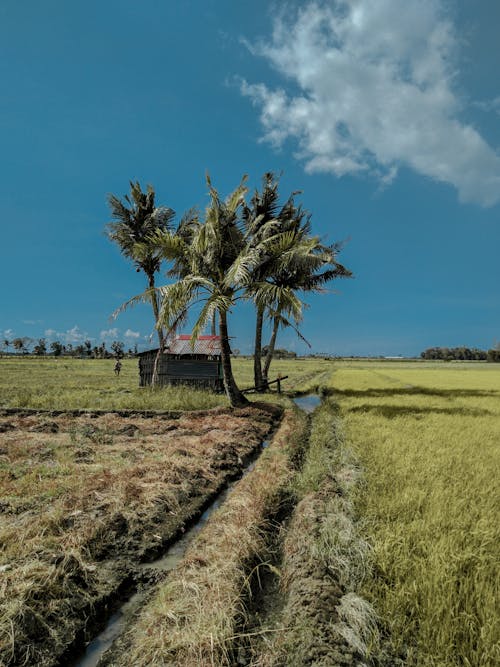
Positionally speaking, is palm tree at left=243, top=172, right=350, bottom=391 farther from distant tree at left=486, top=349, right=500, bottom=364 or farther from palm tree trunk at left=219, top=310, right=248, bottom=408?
distant tree at left=486, top=349, right=500, bottom=364

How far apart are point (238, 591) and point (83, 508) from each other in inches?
91.8

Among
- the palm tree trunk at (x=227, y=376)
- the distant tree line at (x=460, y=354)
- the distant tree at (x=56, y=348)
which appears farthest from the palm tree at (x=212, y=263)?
the distant tree line at (x=460, y=354)

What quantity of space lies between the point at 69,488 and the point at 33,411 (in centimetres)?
752

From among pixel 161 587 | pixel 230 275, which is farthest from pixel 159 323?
pixel 161 587

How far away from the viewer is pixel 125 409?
11914mm

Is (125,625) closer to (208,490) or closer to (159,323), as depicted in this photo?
(208,490)

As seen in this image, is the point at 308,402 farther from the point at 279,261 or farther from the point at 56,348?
the point at 56,348

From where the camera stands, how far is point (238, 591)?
3.05 metres

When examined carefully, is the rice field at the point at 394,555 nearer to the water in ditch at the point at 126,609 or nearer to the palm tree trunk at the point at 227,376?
the water in ditch at the point at 126,609

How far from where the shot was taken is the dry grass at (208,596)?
2.44 meters

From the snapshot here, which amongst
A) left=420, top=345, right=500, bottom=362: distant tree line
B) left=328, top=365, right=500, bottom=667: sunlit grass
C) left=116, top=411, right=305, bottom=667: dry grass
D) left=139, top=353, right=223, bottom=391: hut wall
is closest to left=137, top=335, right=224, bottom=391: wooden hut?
left=139, top=353, right=223, bottom=391: hut wall

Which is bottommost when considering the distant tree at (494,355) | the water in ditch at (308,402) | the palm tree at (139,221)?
the water in ditch at (308,402)

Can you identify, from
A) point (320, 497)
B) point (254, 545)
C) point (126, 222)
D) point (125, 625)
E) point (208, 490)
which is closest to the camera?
point (125, 625)

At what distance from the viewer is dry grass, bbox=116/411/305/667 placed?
8.00 ft
